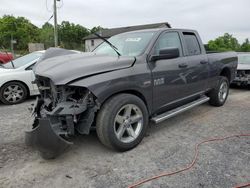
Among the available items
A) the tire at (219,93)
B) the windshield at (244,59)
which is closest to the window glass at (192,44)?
the tire at (219,93)

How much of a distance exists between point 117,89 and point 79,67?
59 centimetres

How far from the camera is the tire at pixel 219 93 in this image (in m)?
5.44

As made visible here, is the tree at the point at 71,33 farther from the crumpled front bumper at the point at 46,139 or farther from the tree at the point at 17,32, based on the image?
the crumpled front bumper at the point at 46,139

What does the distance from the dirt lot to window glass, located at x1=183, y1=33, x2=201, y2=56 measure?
4.90ft

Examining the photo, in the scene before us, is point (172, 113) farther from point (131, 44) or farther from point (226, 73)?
point (226, 73)

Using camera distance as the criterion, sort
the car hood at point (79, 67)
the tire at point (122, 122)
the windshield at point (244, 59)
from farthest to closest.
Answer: the windshield at point (244, 59), the tire at point (122, 122), the car hood at point (79, 67)

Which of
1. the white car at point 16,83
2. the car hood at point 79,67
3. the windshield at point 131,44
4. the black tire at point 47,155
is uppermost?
the windshield at point 131,44

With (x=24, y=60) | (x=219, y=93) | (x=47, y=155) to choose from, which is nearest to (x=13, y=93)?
(x=24, y=60)

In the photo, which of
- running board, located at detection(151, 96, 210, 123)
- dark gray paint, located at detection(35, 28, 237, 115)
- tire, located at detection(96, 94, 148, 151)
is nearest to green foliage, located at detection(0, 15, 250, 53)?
running board, located at detection(151, 96, 210, 123)

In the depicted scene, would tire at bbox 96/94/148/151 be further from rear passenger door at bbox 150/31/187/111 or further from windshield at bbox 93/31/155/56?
windshield at bbox 93/31/155/56

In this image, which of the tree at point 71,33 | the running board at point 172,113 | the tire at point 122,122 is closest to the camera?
the tire at point 122,122

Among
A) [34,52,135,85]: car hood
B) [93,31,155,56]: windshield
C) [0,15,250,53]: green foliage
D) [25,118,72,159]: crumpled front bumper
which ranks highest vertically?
[0,15,250,53]: green foliage

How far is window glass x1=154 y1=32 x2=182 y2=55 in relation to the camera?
3.76m

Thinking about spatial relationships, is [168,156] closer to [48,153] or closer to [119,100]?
[119,100]
